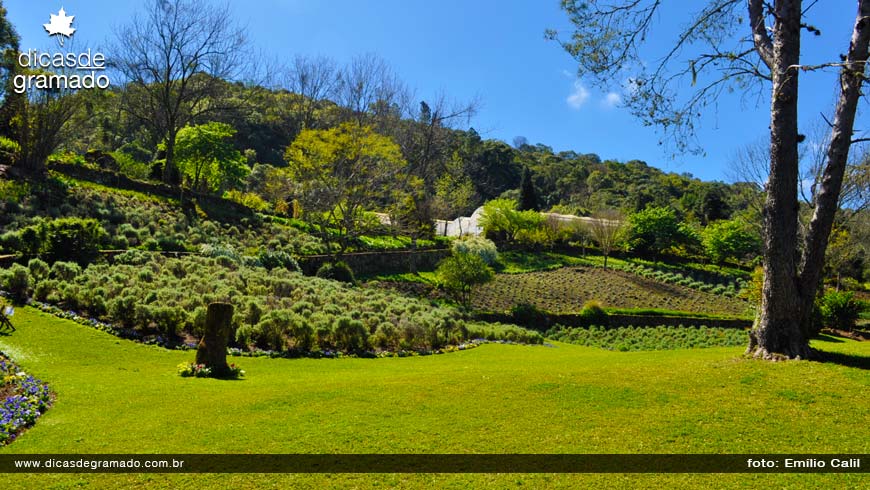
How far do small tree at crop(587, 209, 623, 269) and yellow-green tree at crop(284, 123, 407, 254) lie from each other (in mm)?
22957

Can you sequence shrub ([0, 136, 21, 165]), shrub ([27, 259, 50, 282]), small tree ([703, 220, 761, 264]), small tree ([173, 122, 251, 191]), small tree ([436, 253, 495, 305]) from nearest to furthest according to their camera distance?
shrub ([27, 259, 50, 282]), shrub ([0, 136, 21, 165]), small tree ([436, 253, 495, 305]), small tree ([173, 122, 251, 191]), small tree ([703, 220, 761, 264])

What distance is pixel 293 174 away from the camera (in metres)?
32.0

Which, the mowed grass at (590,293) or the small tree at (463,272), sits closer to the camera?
the small tree at (463,272)

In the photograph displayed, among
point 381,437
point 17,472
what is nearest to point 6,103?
point 17,472

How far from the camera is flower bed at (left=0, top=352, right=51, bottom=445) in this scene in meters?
5.85

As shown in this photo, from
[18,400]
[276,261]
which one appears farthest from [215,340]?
[276,261]

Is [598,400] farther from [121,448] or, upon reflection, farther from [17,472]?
[17,472]

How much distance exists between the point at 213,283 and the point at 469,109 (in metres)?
28.5

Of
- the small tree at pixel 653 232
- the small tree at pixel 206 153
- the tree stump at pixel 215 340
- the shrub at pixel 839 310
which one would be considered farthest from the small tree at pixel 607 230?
the tree stump at pixel 215 340

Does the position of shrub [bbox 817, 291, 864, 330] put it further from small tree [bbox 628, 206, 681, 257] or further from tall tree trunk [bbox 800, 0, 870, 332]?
small tree [bbox 628, 206, 681, 257]

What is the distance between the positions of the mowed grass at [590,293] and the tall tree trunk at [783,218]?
18.4 m

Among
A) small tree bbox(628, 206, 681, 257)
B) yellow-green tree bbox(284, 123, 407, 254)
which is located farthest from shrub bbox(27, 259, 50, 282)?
small tree bbox(628, 206, 681, 257)

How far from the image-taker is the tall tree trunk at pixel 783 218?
804 centimetres

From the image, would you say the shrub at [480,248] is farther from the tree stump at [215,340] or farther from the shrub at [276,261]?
the tree stump at [215,340]
